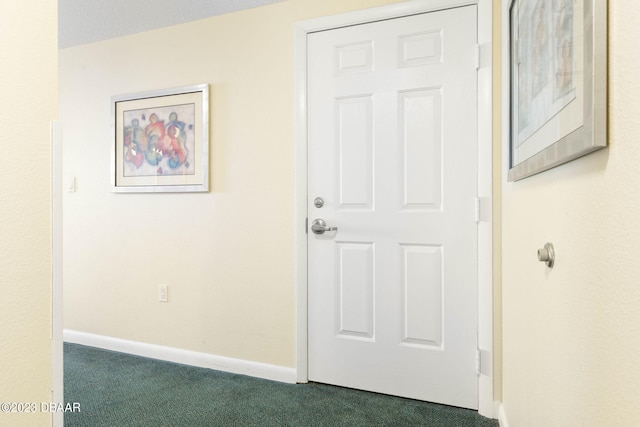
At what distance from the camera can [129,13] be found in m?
2.46

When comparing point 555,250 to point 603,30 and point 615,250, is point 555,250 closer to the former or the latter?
point 615,250

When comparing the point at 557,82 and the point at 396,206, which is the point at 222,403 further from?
the point at 557,82

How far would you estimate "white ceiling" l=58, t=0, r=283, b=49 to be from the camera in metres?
2.34

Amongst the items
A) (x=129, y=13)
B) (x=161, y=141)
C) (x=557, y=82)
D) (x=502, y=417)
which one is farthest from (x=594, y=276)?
(x=129, y=13)

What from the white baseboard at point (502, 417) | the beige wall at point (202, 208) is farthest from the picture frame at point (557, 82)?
the beige wall at point (202, 208)

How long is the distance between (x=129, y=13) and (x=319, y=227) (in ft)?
5.74

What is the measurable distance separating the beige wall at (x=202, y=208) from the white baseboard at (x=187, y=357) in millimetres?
41

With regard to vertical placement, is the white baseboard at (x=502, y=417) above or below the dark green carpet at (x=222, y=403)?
above

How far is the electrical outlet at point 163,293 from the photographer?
265 cm

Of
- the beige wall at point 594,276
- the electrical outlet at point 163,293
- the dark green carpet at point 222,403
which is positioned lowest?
the dark green carpet at point 222,403

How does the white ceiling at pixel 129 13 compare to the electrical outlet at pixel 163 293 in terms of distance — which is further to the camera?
the electrical outlet at pixel 163 293

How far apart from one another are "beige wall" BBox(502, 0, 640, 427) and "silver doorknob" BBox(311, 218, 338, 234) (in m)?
1.17

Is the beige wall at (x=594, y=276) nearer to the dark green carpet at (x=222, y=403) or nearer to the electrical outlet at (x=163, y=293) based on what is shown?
the dark green carpet at (x=222, y=403)

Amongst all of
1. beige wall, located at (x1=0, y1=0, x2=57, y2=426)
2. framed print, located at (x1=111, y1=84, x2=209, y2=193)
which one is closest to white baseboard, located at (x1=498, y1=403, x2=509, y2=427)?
beige wall, located at (x1=0, y1=0, x2=57, y2=426)
